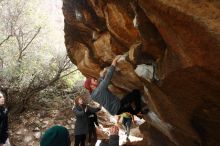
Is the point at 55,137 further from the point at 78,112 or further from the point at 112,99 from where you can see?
the point at 78,112

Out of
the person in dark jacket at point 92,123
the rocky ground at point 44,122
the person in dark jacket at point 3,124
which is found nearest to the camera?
the person in dark jacket at point 3,124

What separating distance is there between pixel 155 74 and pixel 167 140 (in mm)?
3620

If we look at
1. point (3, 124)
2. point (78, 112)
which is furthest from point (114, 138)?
point (78, 112)

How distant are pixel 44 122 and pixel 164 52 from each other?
31.3 ft

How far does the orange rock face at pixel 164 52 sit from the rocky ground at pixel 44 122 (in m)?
4.17

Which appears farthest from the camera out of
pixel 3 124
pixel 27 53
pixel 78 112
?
pixel 27 53

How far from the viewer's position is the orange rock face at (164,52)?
12.8 ft

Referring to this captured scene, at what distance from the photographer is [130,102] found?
760 centimetres

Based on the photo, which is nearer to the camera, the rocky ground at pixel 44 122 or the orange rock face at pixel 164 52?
the orange rock face at pixel 164 52

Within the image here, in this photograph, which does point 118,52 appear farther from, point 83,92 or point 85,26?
point 83,92

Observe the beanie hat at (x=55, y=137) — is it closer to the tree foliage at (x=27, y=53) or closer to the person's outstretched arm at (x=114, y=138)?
the person's outstretched arm at (x=114, y=138)

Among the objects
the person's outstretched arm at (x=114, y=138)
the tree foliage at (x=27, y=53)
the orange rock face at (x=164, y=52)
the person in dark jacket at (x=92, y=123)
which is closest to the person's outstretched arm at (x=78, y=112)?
the person in dark jacket at (x=92, y=123)

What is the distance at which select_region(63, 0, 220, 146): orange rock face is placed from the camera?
3902 mm

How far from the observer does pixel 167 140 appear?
28.7 feet
